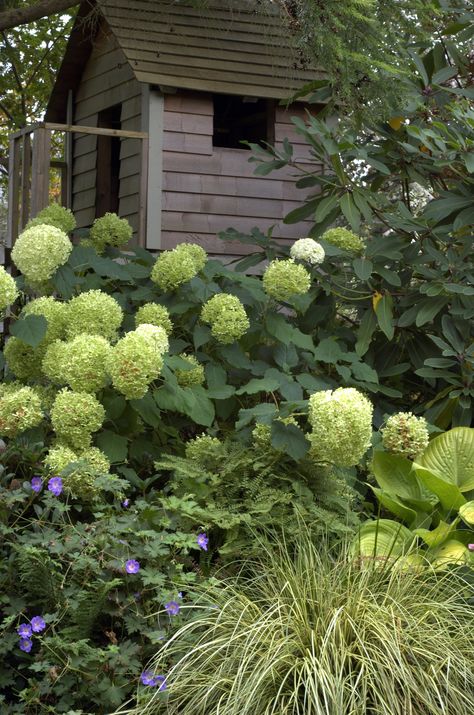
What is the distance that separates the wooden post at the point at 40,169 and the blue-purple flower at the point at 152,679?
16.0 feet

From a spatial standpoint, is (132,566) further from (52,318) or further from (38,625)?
(52,318)

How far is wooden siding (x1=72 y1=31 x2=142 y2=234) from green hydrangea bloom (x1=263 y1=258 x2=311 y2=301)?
13.3 feet

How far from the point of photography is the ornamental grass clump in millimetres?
2609

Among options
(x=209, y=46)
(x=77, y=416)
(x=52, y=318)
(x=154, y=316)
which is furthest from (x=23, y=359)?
(x=209, y=46)

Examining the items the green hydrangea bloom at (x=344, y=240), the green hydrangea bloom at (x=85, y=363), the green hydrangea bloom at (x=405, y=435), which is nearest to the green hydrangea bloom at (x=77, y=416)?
the green hydrangea bloom at (x=85, y=363)

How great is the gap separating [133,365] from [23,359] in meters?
0.82

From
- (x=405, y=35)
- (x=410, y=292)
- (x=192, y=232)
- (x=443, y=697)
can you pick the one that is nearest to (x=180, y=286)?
(x=410, y=292)

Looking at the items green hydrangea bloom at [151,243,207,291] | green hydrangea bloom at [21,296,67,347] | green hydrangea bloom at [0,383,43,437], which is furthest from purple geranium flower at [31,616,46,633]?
green hydrangea bloom at [151,243,207,291]

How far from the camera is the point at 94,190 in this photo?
29.3 ft

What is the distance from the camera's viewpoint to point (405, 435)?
3729 mm

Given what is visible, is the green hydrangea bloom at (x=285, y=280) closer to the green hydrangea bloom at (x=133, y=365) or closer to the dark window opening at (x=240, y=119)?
the green hydrangea bloom at (x=133, y=365)

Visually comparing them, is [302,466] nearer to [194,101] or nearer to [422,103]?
[422,103]

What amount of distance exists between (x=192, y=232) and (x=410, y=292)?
339cm

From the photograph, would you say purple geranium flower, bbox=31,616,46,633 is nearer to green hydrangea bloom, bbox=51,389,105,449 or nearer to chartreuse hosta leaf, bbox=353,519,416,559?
green hydrangea bloom, bbox=51,389,105,449
